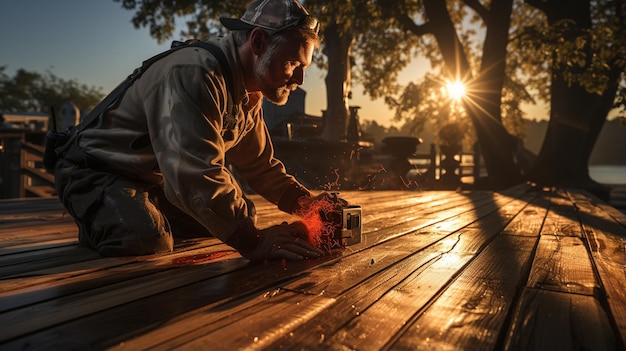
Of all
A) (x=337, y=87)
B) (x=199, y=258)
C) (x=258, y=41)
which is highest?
(x=337, y=87)

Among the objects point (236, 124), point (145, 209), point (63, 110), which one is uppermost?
point (63, 110)

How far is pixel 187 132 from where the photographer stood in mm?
1800

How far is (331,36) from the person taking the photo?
49.2 feet

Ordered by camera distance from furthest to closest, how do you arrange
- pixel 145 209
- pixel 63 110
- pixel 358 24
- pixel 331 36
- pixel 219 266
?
pixel 331 36, pixel 358 24, pixel 63 110, pixel 145 209, pixel 219 266

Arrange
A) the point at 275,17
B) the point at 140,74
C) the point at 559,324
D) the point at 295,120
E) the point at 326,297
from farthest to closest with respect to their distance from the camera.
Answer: the point at 295,120, the point at 140,74, the point at 275,17, the point at 326,297, the point at 559,324

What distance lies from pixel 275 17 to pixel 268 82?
0.30 meters

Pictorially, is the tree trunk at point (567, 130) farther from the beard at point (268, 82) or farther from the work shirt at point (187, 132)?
the work shirt at point (187, 132)

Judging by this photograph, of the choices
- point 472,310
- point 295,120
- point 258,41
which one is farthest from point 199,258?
point 295,120

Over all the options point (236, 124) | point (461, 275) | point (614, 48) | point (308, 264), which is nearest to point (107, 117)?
point (236, 124)

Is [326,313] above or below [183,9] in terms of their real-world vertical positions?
below

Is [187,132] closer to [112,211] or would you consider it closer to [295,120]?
[112,211]

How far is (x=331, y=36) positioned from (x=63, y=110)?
8944mm

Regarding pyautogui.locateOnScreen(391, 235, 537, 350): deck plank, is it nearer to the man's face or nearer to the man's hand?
the man's hand

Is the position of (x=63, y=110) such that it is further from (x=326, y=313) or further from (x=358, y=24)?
(x=326, y=313)
